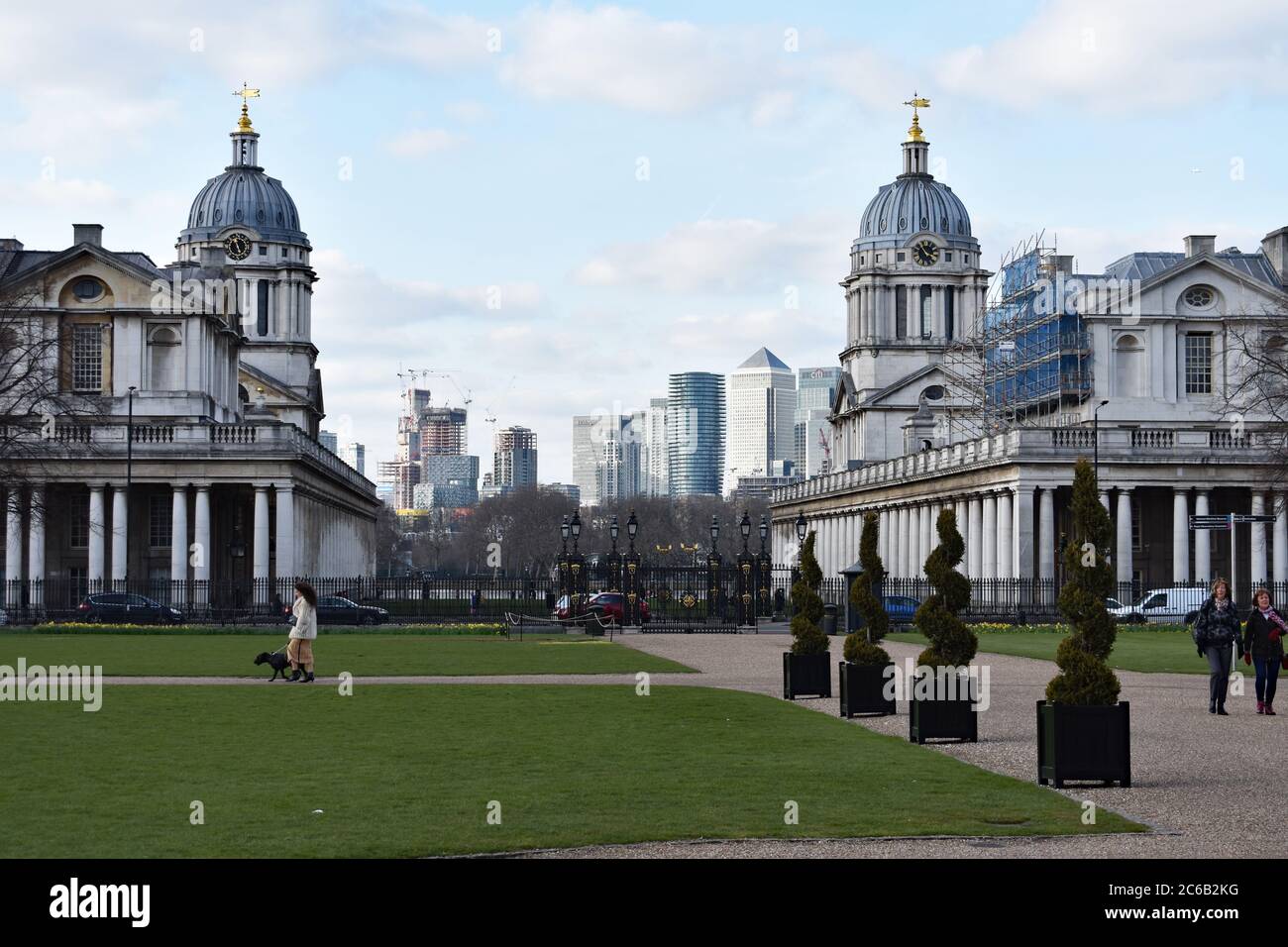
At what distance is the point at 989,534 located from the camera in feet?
266

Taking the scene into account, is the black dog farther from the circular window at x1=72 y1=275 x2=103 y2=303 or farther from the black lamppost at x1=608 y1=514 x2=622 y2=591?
the circular window at x1=72 y1=275 x2=103 y2=303

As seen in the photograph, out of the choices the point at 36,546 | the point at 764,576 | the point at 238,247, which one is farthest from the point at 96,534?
the point at 238,247

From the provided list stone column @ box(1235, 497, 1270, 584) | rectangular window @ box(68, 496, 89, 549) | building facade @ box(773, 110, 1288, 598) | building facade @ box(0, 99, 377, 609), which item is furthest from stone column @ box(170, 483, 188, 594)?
stone column @ box(1235, 497, 1270, 584)

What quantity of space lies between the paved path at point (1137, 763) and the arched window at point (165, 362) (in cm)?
4339

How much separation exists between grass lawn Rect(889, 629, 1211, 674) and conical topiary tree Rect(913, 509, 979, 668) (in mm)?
10135

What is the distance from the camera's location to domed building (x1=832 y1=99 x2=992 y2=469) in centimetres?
11919

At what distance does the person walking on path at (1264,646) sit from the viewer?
89.1 feet

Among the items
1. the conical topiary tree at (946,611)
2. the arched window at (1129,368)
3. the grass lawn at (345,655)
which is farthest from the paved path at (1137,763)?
the arched window at (1129,368)

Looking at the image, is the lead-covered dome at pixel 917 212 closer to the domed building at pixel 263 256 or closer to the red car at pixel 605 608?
the domed building at pixel 263 256

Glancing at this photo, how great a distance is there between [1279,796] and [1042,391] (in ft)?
254

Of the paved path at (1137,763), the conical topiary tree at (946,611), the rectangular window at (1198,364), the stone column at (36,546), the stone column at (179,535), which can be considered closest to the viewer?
the paved path at (1137,763)
